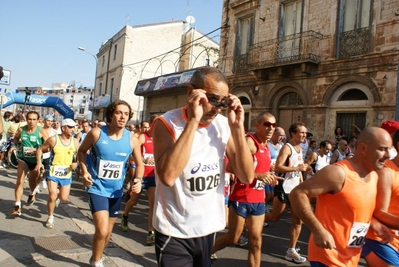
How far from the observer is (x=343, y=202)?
2.48m

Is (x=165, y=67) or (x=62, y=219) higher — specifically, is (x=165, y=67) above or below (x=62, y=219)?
above

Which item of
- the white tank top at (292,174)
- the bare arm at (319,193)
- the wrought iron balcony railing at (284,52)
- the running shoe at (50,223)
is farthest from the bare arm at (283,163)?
the wrought iron balcony railing at (284,52)

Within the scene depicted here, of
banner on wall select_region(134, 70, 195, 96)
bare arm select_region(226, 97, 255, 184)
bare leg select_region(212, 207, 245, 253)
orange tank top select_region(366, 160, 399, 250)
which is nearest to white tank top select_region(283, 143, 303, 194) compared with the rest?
bare leg select_region(212, 207, 245, 253)

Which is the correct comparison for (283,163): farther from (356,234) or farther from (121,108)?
(356,234)

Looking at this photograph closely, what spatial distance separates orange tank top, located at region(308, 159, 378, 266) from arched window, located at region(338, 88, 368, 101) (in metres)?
11.5

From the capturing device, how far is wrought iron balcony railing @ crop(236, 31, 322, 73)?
1452 centimetres

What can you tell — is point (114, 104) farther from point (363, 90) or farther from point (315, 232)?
point (363, 90)

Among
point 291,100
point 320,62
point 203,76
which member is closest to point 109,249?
point 203,76

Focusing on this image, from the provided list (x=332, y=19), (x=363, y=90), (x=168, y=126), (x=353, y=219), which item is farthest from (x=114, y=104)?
(x=332, y=19)

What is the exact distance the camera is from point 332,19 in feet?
46.2

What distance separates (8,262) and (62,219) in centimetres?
219

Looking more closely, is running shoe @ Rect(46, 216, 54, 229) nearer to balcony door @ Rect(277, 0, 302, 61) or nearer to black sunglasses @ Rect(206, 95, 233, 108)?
black sunglasses @ Rect(206, 95, 233, 108)

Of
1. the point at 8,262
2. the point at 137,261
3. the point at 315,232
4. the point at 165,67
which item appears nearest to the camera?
the point at 315,232

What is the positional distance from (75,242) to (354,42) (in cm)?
1226
